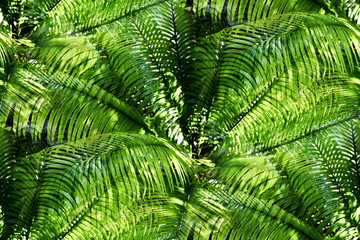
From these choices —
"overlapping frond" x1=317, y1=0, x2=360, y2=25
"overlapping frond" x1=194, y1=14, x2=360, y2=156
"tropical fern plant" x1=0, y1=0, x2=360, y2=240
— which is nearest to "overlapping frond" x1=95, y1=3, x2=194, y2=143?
"tropical fern plant" x1=0, y1=0, x2=360, y2=240

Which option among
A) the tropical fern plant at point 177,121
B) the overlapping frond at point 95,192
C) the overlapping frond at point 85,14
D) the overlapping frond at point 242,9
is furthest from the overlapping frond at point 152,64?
the overlapping frond at point 95,192

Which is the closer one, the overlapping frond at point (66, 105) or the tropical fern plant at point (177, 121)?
the tropical fern plant at point (177, 121)

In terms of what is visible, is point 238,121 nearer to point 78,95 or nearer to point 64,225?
point 78,95

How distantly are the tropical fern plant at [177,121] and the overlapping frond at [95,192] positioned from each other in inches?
0.5

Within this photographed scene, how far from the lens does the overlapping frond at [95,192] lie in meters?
3.82

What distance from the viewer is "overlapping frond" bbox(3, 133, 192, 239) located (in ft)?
12.5

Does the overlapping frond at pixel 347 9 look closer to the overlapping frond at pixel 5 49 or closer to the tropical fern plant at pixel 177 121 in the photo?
the tropical fern plant at pixel 177 121

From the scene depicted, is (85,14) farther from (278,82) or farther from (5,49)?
(278,82)

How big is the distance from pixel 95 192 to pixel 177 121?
137cm

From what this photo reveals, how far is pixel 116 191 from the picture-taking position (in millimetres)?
4098

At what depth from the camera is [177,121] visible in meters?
4.95

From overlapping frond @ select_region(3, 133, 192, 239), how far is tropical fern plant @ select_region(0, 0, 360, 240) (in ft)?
0.04

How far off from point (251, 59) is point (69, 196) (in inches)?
74.8

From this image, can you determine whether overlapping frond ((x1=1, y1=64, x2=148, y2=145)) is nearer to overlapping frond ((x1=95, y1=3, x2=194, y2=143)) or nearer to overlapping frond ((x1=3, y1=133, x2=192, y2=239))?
overlapping frond ((x1=95, y1=3, x2=194, y2=143))
